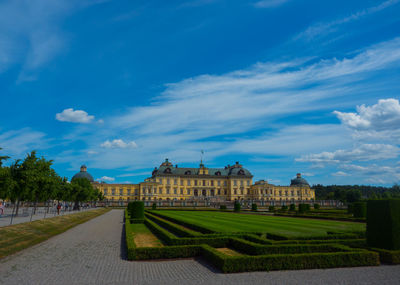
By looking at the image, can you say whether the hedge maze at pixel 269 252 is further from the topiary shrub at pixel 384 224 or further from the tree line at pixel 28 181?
the tree line at pixel 28 181

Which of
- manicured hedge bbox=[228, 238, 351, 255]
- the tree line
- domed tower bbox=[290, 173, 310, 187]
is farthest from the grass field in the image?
domed tower bbox=[290, 173, 310, 187]

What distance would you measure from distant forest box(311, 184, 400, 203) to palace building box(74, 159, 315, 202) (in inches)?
418

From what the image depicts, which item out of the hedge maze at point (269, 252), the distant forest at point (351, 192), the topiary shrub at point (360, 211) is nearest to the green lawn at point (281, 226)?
the hedge maze at point (269, 252)

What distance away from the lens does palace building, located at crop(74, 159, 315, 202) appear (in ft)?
302

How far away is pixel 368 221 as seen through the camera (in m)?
12.4

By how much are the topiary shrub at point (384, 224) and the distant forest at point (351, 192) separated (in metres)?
68.4

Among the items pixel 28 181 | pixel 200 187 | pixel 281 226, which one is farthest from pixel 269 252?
pixel 200 187

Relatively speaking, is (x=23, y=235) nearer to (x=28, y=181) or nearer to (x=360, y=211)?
(x=28, y=181)

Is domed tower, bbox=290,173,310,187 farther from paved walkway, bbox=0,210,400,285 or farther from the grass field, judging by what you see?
paved walkway, bbox=0,210,400,285

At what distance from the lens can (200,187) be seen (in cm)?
9694

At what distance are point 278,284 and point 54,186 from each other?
32636 millimetres

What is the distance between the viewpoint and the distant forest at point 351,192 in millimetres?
90688

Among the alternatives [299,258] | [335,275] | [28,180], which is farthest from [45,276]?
[28,180]

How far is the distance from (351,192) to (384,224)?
8986cm
